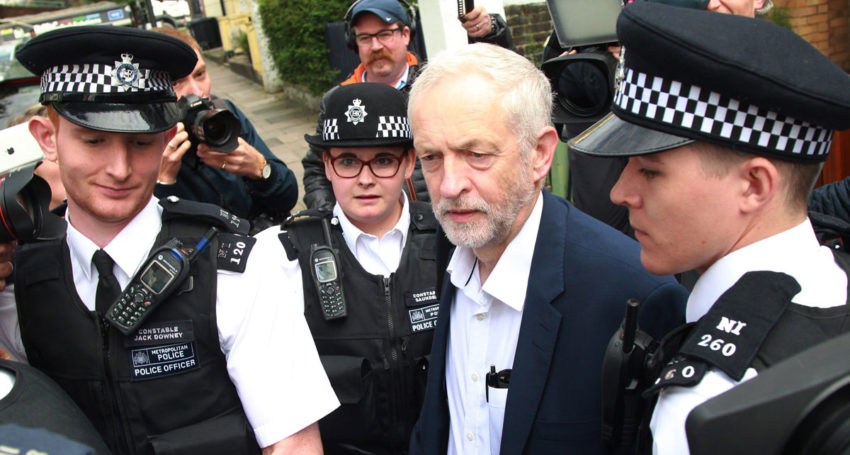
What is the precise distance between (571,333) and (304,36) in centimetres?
980

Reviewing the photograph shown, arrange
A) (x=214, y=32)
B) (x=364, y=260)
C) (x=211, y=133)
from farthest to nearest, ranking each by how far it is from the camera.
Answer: (x=214, y=32) < (x=211, y=133) < (x=364, y=260)

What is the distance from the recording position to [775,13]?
662 centimetres

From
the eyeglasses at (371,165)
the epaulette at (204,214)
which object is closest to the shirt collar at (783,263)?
the epaulette at (204,214)

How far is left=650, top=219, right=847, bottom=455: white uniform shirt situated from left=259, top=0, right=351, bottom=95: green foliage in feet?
31.0

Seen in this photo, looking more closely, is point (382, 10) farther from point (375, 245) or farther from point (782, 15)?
point (782, 15)

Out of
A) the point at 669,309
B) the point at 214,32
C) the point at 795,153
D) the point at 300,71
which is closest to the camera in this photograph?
the point at 795,153

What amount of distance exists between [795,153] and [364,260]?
1.59 meters

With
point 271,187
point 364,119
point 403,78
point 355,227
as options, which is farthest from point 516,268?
point 403,78

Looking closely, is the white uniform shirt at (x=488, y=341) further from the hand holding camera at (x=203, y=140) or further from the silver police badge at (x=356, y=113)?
the hand holding camera at (x=203, y=140)

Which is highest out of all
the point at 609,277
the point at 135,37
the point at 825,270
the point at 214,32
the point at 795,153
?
the point at 135,37

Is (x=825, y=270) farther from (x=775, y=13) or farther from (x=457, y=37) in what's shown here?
(x=775, y=13)

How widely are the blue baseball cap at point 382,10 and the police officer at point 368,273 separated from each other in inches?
54.9

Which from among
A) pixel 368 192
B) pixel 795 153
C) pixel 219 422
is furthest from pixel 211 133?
pixel 795 153

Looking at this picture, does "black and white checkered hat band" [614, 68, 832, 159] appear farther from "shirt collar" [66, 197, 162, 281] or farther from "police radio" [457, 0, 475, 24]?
"police radio" [457, 0, 475, 24]
